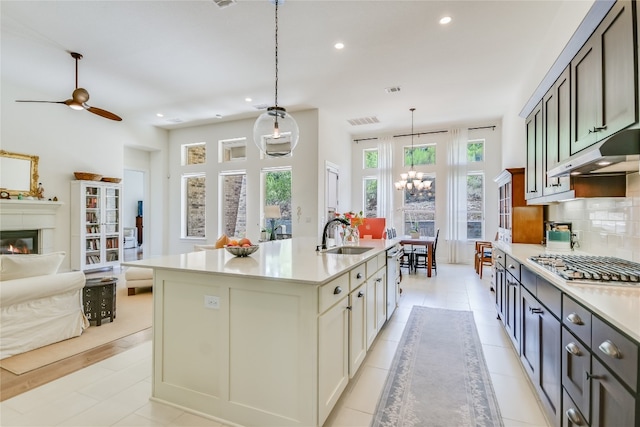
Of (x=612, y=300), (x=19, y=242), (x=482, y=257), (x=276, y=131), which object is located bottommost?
(x=482, y=257)

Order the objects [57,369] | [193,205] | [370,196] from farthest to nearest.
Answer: [370,196] → [193,205] → [57,369]

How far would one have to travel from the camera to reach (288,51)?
427 centimetres

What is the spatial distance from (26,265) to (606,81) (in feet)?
15.5

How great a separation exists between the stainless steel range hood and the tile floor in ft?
5.31

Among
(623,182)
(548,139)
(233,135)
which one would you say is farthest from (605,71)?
(233,135)

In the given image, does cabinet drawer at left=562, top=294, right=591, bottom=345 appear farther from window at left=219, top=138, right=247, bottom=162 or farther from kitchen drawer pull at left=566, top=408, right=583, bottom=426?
window at left=219, top=138, right=247, bottom=162

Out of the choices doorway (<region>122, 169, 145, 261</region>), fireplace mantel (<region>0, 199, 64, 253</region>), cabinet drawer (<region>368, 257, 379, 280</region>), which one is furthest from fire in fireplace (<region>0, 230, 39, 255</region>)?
cabinet drawer (<region>368, 257, 379, 280</region>)

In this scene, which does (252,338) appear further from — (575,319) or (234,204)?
(234,204)

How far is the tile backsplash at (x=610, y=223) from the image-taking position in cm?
206

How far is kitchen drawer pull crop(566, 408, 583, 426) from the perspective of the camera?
1.38m

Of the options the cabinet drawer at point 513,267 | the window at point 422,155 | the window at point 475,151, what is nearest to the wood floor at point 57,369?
the cabinet drawer at point 513,267

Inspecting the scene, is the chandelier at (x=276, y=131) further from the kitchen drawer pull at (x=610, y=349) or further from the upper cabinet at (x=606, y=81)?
the kitchen drawer pull at (x=610, y=349)

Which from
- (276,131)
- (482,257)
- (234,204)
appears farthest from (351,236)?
(234,204)

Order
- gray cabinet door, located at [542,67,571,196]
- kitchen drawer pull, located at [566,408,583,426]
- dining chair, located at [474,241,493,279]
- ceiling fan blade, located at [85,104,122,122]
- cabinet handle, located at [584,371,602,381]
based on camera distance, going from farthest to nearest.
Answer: dining chair, located at [474,241,493,279]
ceiling fan blade, located at [85,104,122,122]
gray cabinet door, located at [542,67,571,196]
kitchen drawer pull, located at [566,408,583,426]
cabinet handle, located at [584,371,602,381]
